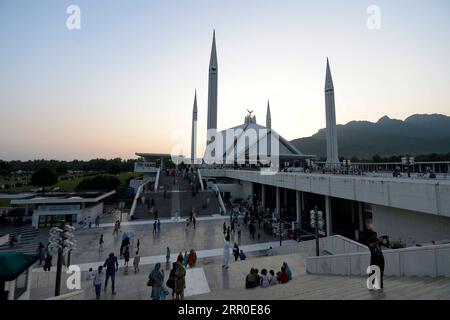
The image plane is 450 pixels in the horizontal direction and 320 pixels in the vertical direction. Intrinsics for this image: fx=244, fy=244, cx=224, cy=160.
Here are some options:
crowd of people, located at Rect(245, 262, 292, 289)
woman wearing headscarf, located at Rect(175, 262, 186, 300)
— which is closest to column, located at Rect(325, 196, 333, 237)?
crowd of people, located at Rect(245, 262, 292, 289)

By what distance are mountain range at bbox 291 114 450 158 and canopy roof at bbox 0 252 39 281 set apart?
4944 inches

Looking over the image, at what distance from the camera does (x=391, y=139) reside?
→ 134125 mm

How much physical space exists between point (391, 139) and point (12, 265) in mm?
161275

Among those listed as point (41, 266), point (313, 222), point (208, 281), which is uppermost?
point (313, 222)

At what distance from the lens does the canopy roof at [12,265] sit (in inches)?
214

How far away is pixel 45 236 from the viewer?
16297 mm

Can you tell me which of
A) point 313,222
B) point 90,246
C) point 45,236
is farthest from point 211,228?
point 45,236

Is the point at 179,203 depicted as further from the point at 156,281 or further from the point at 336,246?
the point at 156,281

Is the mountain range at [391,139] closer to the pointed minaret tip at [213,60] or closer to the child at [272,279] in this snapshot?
the pointed minaret tip at [213,60]

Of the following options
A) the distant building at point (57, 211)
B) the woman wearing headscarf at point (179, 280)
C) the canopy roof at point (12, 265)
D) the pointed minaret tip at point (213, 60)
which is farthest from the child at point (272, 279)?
the pointed minaret tip at point (213, 60)

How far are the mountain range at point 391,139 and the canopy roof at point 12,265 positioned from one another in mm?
125568

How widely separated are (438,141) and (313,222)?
495ft

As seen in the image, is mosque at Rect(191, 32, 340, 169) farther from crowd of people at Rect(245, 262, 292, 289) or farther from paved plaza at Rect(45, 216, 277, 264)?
crowd of people at Rect(245, 262, 292, 289)
